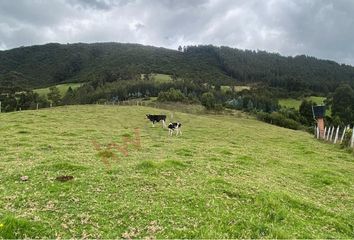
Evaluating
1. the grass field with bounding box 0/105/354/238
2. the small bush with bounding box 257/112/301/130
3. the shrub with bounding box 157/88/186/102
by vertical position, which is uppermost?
the shrub with bounding box 157/88/186/102

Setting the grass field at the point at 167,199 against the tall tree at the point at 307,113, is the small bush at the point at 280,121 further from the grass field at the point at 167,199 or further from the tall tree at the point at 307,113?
the grass field at the point at 167,199

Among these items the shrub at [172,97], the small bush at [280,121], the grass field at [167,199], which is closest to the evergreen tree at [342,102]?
the small bush at [280,121]

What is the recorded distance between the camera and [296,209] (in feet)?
43.4

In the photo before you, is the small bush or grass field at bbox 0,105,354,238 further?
the small bush

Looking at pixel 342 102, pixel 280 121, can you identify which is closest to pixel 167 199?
pixel 280 121

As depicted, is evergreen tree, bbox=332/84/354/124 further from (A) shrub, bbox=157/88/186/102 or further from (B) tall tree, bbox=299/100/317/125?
(A) shrub, bbox=157/88/186/102

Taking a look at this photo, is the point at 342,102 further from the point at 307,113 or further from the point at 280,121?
the point at 280,121

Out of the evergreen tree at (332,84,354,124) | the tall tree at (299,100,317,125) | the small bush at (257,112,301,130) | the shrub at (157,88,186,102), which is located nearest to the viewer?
the small bush at (257,112,301,130)

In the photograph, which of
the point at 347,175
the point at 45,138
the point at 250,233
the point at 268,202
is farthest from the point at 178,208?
the point at 45,138

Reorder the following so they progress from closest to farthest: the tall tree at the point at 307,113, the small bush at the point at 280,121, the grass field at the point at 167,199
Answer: the grass field at the point at 167,199
the small bush at the point at 280,121
the tall tree at the point at 307,113

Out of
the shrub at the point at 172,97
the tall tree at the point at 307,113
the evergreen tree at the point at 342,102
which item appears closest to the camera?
the tall tree at the point at 307,113

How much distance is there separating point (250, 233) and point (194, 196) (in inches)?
114

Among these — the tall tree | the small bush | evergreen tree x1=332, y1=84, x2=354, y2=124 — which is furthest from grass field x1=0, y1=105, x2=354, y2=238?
evergreen tree x1=332, y1=84, x2=354, y2=124

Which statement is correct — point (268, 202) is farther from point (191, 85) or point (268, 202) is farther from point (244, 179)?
point (191, 85)
